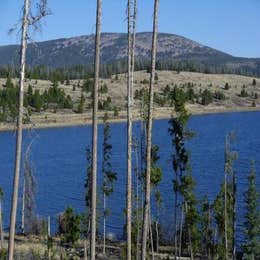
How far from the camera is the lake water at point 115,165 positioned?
57594 mm

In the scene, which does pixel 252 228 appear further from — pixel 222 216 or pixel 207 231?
pixel 207 231

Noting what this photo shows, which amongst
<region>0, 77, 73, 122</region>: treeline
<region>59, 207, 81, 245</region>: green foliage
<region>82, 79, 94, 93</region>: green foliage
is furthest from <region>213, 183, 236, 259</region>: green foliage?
<region>82, 79, 94, 93</region>: green foliage

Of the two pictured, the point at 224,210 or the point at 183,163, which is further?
the point at 224,210

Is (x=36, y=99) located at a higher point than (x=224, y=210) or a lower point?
higher

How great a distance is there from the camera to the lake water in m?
57.6

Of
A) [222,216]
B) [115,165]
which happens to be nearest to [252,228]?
[222,216]

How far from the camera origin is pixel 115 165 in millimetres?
77750

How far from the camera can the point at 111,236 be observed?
1921 inches

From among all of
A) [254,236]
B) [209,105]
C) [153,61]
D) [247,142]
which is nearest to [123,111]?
[209,105]

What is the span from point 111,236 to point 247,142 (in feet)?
177

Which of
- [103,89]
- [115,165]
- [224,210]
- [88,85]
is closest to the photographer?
[224,210]

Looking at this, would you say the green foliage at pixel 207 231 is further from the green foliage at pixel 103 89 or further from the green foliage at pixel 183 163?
the green foliage at pixel 103 89

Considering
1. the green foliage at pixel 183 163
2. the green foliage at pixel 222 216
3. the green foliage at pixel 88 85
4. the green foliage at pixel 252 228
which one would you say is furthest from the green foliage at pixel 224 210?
the green foliage at pixel 88 85

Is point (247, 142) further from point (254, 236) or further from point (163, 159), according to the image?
point (254, 236)
